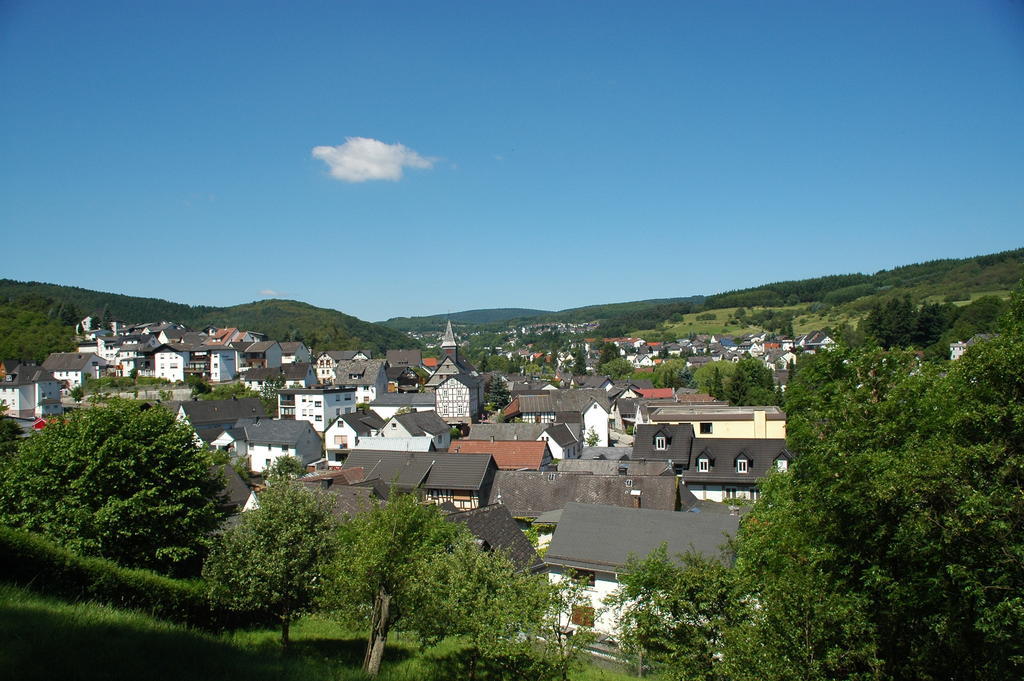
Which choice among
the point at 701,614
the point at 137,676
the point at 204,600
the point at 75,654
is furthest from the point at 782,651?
the point at 204,600

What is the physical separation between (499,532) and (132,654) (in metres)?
13.3

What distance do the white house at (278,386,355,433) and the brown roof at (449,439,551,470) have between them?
64.5 feet

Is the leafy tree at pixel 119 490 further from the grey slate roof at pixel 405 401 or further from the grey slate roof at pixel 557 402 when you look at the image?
the grey slate roof at pixel 557 402

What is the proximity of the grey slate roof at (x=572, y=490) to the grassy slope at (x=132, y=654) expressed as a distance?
14.6 m

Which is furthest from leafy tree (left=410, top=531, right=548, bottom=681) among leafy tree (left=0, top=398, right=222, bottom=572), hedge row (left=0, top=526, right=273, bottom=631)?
leafy tree (left=0, top=398, right=222, bottom=572)

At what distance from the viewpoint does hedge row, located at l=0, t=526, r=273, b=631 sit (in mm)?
11664

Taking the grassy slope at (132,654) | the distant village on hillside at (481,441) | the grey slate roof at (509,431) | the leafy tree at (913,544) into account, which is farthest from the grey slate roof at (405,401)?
the leafy tree at (913,544)

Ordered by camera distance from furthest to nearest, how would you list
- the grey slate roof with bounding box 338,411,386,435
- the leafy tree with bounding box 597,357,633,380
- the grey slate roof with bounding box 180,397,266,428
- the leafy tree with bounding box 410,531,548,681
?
the leafy tree with bounding box 597,357,633,380 < the grey slate roof with bounding box 180,397,266,428 < the grey slate roof with bounding box 338,411,386,435 < the leafy tree with bounding box 410,531,548,681

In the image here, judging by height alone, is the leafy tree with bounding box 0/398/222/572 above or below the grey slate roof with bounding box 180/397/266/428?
above

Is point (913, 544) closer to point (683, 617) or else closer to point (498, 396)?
point (683, 617)

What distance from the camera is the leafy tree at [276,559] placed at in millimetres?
13133

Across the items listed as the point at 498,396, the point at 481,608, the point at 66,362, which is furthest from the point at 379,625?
the point at 66,362

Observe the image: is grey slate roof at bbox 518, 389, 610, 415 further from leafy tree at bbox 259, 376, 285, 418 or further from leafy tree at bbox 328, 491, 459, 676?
leafy tree at bbox 328, 491, 459, 676

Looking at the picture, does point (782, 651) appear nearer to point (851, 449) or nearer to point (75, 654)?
point (851, 449)
